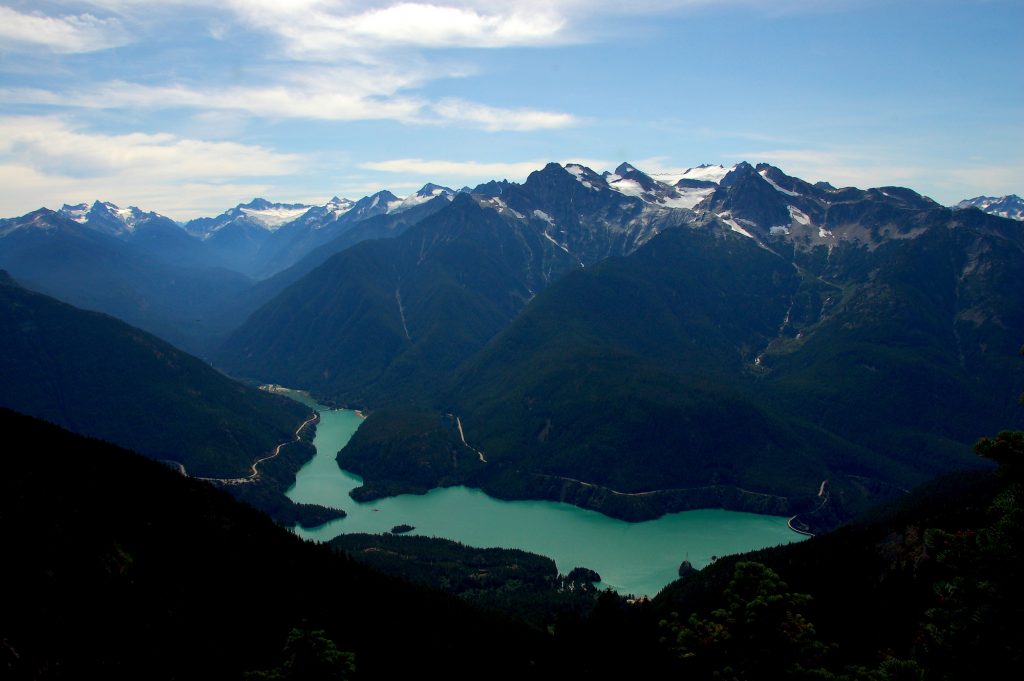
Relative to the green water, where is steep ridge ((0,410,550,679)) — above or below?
above

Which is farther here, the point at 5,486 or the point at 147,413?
the point at 147,413

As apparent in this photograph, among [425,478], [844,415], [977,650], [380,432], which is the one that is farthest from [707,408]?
[977,650]

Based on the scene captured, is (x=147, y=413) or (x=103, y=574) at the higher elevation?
(x=103, y=574)

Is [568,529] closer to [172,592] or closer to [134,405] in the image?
[172,592]

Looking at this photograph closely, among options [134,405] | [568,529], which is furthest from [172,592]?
[134,405]

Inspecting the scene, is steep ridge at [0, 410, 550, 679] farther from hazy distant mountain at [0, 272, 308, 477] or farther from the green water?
hazy distant mountain at [0, 272, 308, 477]

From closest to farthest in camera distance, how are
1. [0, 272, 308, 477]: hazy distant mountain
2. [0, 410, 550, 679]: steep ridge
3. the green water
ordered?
[0, 410, 550, 679]: steep ridge, the green water, [0, 272, 308, 477]: hazy distant mountain

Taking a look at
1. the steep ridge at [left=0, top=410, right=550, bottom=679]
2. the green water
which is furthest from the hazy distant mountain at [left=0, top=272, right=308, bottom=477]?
the steep ridge at [left=0, top=410, right=550, bottom=679]

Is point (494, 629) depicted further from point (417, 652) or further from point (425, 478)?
point (425, 478)
